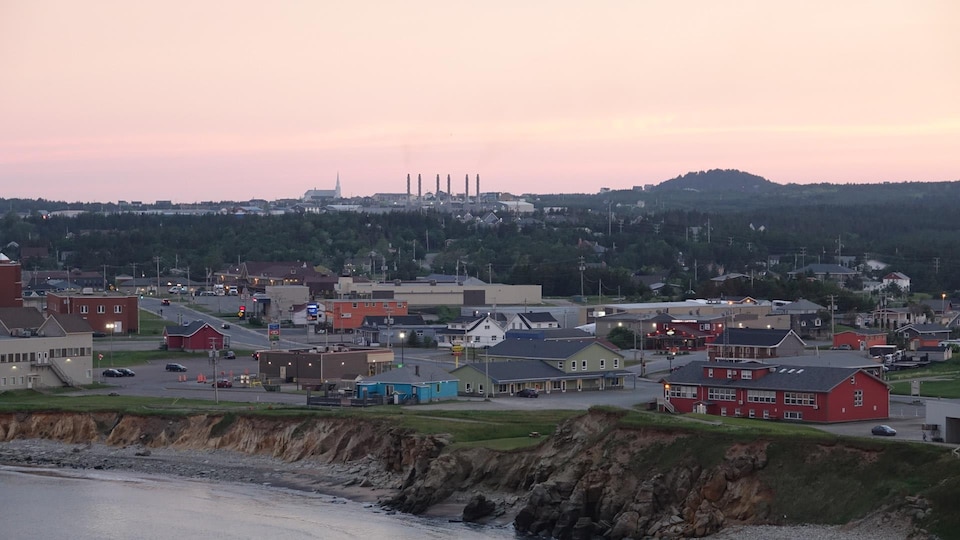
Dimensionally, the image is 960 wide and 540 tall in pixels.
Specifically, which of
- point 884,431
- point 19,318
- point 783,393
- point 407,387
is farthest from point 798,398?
point 19,318

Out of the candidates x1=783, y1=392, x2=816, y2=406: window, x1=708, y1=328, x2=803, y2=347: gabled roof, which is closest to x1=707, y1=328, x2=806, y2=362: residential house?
x1=708, y1=328, x2=803, y2=347: gabled roof

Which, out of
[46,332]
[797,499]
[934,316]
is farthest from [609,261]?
[797,499]

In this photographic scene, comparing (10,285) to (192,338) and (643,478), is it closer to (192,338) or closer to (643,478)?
(192,338)

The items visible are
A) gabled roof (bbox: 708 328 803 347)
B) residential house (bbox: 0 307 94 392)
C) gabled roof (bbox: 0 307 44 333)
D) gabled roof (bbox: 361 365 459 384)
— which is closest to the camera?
gabled roof (bbox: 361 365 459 384)

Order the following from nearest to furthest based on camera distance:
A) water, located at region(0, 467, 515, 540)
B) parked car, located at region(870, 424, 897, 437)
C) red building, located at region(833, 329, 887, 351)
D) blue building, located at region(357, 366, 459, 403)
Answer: water, located at region(0, 467, 515, 540) → parked car, located at region(870, 424, 897, 437) → blue building, located at region(357, 366, 459, 403) → red building, located at region(833, 329, 887, 351)

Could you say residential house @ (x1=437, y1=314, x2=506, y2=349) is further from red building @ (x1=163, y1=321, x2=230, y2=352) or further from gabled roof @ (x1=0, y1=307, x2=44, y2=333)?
gabled roof @ (x1=0, y1=307, x2=44, y2=333)

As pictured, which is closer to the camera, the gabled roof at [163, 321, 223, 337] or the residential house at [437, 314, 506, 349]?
the gabled roof at [163, 321, 223, 337]

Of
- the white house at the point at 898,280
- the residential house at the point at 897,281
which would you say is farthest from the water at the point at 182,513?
the white house at the point at 898,280
